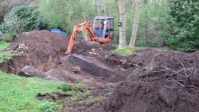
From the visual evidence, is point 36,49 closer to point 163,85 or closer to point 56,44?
point 56,44

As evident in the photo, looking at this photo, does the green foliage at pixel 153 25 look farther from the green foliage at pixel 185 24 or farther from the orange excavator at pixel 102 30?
the orange excavator at pixel 102 30

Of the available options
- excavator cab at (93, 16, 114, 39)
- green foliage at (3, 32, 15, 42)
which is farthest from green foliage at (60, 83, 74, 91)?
green foliage at (3, 32, 15, 42)

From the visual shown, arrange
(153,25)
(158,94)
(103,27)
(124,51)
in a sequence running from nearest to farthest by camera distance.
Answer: (158,94) < (124,51) < (103,27) < (153,25)

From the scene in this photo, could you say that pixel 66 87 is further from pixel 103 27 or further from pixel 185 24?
pixel 185 24

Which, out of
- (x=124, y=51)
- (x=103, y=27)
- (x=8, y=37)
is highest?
(x=103, y=27)

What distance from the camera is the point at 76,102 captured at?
27.3 feet

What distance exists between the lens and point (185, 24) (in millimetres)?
21109

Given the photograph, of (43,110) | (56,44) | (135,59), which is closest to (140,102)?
(43,110)

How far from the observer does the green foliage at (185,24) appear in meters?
20.5

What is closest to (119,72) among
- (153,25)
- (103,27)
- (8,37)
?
(103,27)

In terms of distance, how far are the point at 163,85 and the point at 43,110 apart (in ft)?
9.06

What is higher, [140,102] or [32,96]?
[140,102]

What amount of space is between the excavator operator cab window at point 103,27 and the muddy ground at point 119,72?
5.75ft

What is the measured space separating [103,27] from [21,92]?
12843 mm
